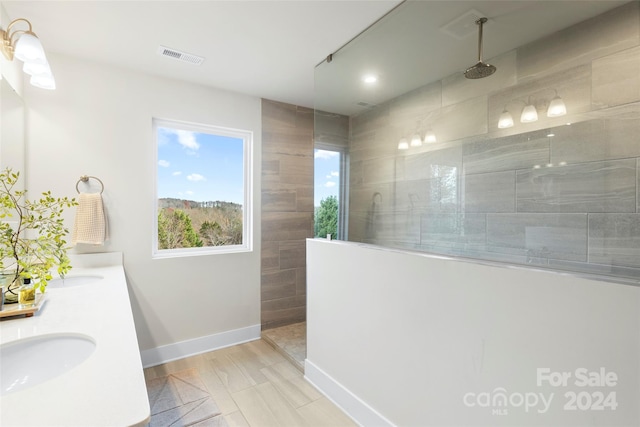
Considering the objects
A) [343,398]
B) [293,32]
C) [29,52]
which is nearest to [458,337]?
[343,398]

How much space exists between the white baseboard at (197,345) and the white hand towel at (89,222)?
1.02 metres

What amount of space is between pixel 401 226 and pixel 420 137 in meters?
0.69

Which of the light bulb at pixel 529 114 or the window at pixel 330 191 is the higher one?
the light bulb at pixel 529 114

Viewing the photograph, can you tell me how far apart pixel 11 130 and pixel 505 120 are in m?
3.00

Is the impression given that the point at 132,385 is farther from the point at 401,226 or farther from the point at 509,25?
the point at 509,25

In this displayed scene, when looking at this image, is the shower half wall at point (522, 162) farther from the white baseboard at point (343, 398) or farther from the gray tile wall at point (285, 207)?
the white baseboard at point (343, 398)

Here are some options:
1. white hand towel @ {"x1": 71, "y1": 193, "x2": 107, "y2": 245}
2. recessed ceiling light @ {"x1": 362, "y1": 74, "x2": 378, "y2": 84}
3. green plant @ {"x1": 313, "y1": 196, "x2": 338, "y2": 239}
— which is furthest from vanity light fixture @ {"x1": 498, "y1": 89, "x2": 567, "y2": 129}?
white hand towel @ {"x1": 71, "y1": 193, "x2": 107, "y2": 245}

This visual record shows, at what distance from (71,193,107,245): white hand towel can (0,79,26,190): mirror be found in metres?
0.34

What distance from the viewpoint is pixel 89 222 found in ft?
7.31

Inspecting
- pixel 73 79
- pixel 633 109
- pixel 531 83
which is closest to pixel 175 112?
pixel 73 79

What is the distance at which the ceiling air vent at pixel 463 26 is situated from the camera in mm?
1713

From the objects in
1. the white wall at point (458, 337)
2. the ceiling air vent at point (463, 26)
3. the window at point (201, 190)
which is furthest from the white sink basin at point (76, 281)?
the ceiling air vent at point (463, 26)

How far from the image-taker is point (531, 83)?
1.80 meters

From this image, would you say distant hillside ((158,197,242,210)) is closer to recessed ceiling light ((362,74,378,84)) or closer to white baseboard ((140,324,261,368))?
white baseboard ((140,324,261,368))
